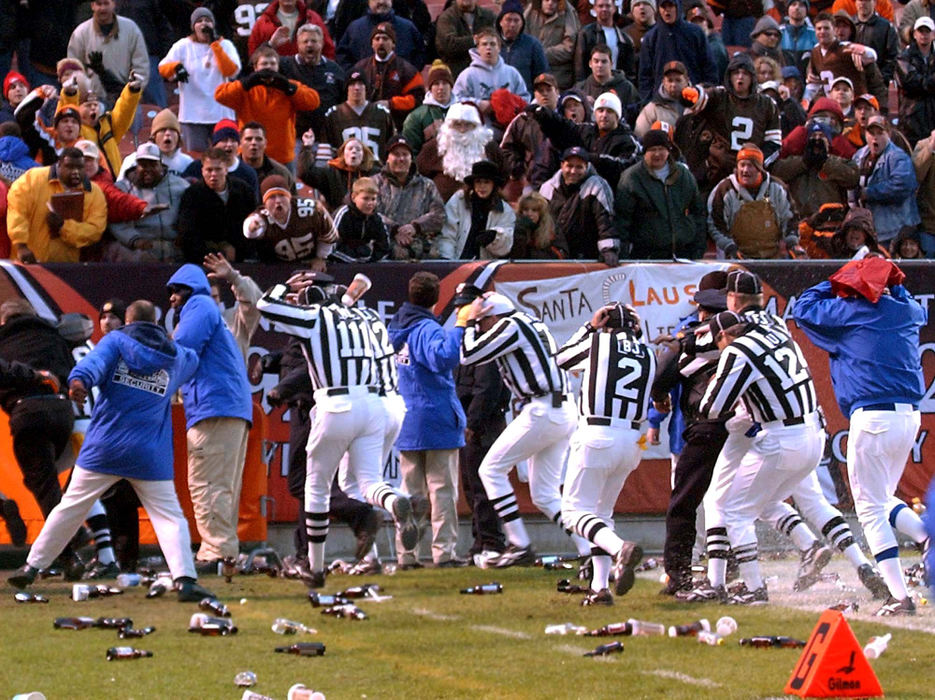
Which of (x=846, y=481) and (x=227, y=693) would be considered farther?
(x=846, y=481)

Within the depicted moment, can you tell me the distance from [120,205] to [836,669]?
297 inches

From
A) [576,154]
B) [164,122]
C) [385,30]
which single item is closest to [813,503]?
[576,154]

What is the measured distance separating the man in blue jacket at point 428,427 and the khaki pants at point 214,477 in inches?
52.1

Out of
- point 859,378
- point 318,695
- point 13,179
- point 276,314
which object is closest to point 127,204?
point 13,179

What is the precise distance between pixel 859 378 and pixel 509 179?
5677 mm

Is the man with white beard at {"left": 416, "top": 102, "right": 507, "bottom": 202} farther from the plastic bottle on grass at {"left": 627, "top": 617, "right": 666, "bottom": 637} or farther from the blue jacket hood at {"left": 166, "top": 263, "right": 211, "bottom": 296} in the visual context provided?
the plastic bottle on grass at {"left": 627, "top": 617, "right": 666, "bottom": 637}

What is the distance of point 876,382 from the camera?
10.6 metres

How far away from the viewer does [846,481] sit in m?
14.3

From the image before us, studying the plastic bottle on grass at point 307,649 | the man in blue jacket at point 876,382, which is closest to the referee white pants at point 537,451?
the man in blue jacket at point 876,382

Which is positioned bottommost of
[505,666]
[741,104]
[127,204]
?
[505,666]

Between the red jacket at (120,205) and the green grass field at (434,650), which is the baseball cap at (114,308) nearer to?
the red jacket at (120,205)

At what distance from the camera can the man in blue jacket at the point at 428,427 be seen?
41.2ft

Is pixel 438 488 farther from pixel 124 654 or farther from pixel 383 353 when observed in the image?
pixel 124 654

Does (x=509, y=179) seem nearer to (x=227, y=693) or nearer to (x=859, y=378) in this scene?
(x=859, y=378)
